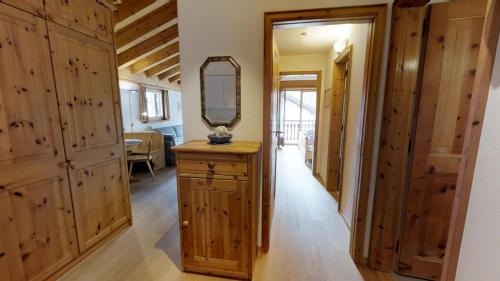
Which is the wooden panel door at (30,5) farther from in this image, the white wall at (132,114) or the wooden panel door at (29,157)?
the white wall at (132,114)

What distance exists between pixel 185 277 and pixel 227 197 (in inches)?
30.7

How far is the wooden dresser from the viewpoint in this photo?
1.46m

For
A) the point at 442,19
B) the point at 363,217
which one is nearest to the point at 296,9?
the point at 442,19

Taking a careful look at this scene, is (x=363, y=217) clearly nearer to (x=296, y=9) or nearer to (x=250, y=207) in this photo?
(x=250, y=207)

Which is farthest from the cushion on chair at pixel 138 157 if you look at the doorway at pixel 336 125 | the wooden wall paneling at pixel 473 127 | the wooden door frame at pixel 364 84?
the wooden wall paneling at pixel 473 127

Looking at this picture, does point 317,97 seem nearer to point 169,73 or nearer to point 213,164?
point 213,164

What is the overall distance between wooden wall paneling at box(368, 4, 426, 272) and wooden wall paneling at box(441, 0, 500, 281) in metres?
0.82

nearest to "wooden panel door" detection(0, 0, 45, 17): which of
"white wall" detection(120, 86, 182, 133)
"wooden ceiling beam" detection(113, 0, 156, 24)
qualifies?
"wooden ceiling beam" detection(113, 0, 156, 24)

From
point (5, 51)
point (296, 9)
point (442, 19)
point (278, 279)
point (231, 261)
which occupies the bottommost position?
point (278, 279)

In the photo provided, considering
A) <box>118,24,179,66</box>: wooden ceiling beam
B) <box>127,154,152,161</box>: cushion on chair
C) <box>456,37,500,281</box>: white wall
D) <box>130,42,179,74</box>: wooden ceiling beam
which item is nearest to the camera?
<box>456,37,500,281</box>: white wall

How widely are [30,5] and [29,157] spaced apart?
104 cm

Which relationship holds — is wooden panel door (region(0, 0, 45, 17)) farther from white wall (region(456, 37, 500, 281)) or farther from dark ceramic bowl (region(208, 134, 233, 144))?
white wall (region(456, 37, 500, 281))

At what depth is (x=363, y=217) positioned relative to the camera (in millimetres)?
1719

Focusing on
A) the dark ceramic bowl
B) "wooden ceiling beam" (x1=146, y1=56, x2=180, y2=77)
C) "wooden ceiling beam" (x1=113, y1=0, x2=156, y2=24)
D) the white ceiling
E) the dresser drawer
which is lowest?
the dresser drawer
